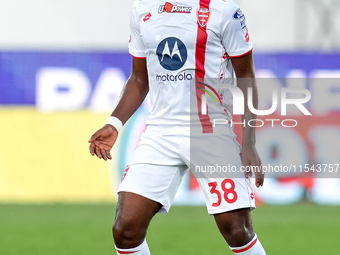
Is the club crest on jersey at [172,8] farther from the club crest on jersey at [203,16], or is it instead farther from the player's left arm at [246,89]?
the player's left arm at [246,89]

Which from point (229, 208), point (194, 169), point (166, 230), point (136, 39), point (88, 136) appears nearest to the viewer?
point (229, 208)

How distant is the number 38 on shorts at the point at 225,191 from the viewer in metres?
2.99

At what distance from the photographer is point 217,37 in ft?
10.1

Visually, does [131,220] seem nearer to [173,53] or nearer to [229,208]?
[229,208]

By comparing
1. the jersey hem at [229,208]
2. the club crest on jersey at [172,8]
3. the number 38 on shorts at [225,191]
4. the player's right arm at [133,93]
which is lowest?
the jersey hem at [229,208]

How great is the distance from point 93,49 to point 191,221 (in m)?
2.53

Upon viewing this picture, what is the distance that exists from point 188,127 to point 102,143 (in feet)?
1.46

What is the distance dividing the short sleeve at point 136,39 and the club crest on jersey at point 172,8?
15cm

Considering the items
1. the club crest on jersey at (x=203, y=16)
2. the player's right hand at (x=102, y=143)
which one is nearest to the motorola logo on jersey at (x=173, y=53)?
the club crest on jersey at (x=203, y=16)

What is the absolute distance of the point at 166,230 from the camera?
20.0 ft

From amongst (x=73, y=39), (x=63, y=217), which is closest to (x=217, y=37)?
(x=63, y=217)

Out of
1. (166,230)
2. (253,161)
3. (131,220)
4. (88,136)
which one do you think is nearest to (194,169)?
(253,161)

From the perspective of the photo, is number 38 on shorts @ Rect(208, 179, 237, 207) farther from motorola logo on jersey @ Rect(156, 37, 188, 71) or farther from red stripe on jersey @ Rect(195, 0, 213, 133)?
motorola logo on jersey @ Rect(156, 37, 188, 71)

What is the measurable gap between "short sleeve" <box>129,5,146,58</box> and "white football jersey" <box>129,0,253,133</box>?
7cm
